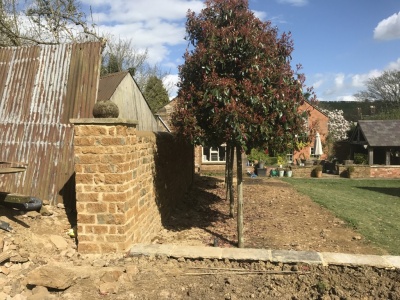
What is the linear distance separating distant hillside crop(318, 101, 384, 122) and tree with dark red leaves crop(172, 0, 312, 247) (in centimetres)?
3939

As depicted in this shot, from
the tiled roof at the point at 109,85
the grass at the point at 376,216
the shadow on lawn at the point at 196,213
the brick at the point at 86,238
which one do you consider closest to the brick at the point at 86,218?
the brick at the point at 86,238

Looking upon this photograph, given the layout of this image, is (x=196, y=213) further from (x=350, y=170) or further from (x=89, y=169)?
(x=350, y=170)

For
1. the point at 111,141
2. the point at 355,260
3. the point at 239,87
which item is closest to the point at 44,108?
the point at 111,141

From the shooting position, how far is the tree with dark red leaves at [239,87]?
512cm

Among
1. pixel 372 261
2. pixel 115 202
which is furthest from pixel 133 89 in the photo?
pixel 372 261

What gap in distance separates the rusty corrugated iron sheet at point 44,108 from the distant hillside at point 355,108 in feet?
132

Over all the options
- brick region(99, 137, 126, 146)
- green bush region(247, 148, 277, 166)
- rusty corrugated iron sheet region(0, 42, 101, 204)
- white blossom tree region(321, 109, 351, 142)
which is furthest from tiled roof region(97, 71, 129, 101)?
white blossom tree region(321, 109, 351, 142)

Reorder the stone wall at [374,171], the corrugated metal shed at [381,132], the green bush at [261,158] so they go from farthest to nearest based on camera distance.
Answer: the corrugated metal shed at [381,132], the green bush at [261,158], the stone wall at [374,171]

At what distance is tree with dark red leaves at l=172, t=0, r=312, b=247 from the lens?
16.8ft

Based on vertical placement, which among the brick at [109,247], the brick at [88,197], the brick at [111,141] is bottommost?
the brick at [109,247]

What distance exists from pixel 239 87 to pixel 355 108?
174ft

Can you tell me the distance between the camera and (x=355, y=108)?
52.3 metres

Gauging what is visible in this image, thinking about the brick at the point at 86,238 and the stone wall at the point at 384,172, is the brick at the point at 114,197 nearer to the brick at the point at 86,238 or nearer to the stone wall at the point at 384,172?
the brick at the point at 86,238

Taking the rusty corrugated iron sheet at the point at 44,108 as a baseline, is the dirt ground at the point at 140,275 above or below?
below
